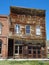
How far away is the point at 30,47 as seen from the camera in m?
35.7

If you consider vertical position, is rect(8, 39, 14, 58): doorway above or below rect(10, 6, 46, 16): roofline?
below

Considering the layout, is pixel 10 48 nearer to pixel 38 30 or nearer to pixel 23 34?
pixel 23 34

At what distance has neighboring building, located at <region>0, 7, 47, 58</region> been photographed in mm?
33281

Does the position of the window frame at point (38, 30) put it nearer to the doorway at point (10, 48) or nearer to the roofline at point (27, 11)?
the roofline at point (27, 11)

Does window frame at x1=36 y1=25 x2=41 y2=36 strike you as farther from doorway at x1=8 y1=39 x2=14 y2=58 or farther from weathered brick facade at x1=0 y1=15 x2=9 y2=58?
weathered brick facade at x1=0 y1=15 x2=9 y2=58

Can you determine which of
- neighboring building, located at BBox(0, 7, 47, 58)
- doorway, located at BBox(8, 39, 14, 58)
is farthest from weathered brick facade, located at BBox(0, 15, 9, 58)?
doorway, located at BBox(8, 39, 14, 58)

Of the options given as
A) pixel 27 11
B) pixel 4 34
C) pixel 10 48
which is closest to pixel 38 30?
pixel 27 11

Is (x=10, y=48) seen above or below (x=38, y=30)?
below

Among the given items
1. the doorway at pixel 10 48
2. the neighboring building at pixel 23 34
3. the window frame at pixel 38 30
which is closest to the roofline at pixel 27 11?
Answer: the neighboring building at pixel 23 34

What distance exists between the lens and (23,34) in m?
35.6

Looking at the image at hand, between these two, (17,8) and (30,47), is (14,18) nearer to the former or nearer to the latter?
(17,8)

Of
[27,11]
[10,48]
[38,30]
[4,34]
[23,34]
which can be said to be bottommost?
[10,48]

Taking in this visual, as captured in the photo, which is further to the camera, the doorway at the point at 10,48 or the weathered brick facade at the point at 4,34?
the doorway at the point at 10,48

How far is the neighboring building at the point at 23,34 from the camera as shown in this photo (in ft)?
109
